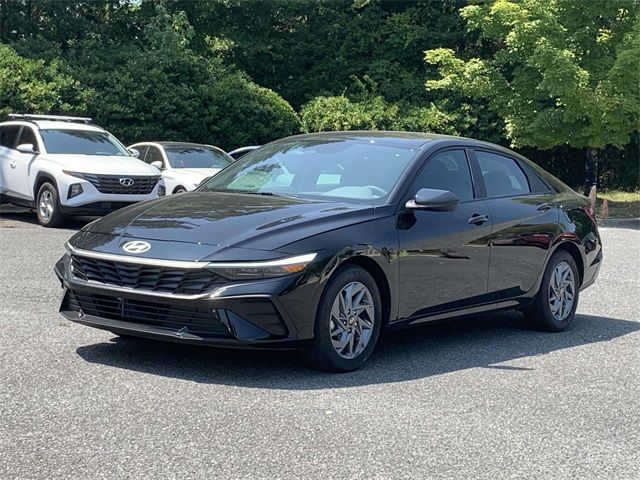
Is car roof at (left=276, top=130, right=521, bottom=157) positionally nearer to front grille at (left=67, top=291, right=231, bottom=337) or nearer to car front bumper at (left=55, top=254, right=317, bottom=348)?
car front bumper at (left=55, top=254, right=317, bottom=348)

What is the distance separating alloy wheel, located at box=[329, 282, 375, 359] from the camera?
19.8 feet

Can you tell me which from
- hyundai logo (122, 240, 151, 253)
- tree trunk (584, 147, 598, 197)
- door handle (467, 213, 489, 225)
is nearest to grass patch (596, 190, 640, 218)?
tree trunk (584, 147, 598, 197)

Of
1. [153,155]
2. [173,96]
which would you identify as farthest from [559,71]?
[173,96]

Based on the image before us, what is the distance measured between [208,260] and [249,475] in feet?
5.71

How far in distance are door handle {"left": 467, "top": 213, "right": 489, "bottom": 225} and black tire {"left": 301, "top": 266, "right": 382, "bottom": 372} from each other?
1.27 metres

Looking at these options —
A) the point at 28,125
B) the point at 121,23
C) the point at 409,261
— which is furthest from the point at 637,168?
the point at 409,261

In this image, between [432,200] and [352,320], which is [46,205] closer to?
[432,200]

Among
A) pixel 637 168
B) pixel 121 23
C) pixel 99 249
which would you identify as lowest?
pixel 637 168

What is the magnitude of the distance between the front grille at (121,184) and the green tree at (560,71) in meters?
10.1

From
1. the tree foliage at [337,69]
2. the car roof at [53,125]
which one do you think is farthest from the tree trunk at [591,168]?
the car roof at [53,125]

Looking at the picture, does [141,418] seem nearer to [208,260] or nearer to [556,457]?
[208,260]

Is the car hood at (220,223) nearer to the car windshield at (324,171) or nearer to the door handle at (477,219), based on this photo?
the car windshield at (324,171)

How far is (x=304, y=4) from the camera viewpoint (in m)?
32.1

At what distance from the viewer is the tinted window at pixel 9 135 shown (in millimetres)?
16797
